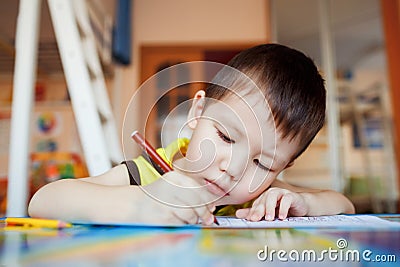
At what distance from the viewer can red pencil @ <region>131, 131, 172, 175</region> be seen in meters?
0.47

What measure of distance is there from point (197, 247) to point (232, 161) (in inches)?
7.5

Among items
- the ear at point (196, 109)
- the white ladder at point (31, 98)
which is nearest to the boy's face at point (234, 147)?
the ear at point (196, 109)

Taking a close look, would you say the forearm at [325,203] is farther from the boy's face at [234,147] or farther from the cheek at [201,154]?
the cheek at [201,154]

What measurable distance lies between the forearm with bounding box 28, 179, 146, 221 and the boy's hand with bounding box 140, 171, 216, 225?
14 mm

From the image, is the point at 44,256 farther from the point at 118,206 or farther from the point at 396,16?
the point at 396,16

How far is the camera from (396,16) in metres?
2.15

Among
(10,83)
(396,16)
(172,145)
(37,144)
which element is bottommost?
(37,144)

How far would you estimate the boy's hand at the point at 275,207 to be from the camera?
1.67 ft

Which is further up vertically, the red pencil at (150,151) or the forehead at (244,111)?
→ the forehead at (244,111)

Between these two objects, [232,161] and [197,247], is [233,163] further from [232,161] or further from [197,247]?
[197,247]

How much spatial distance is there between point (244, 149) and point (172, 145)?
0.47ft

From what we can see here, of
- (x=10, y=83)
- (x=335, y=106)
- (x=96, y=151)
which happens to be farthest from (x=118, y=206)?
(x=335, y=106)

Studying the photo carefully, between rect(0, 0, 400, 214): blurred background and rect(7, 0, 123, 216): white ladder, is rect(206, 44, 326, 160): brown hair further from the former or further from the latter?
rect(0, 0, 400, 214): blurred background

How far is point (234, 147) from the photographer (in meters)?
0.48
